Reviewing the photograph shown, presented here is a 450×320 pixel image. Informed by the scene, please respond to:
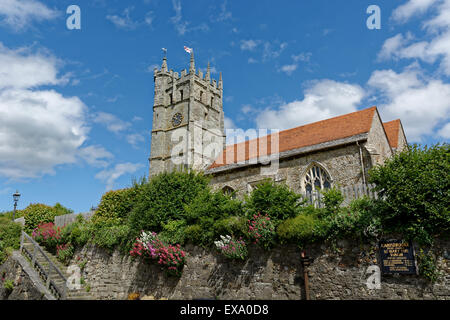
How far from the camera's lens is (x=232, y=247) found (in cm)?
1077

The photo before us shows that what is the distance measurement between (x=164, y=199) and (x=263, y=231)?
215 inches

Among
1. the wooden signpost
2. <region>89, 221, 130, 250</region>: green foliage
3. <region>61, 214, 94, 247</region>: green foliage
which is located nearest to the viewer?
the wooden signpost

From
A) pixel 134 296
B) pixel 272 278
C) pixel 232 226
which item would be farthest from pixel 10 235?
pixel 272 278

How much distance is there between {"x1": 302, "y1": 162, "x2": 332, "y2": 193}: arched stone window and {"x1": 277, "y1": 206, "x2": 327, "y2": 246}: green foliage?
7312 millimetres

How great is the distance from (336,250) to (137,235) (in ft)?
27.9

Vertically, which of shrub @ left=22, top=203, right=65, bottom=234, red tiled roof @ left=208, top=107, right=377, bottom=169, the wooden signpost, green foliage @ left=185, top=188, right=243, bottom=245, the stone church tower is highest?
the stone church tower

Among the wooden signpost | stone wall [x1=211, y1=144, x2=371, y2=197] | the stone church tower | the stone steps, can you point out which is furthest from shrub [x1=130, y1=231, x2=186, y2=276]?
the stone church tower

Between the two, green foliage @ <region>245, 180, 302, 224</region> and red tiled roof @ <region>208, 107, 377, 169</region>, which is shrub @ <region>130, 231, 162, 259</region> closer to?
green foliage @ <region>245, 180, 302, 224</region>

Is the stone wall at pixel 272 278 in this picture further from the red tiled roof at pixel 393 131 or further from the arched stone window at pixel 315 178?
the red tiled roof at pixel 393 131

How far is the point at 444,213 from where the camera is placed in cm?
753

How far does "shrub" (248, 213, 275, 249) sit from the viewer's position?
405 inches

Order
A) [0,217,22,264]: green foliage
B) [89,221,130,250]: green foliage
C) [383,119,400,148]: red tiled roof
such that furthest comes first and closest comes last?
1. [383,119,400,148]: red tiled roof
2. [0,217,22,264]: green foliage
3. [89,221,130,250]: green foliage

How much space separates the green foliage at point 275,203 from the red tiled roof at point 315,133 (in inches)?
308

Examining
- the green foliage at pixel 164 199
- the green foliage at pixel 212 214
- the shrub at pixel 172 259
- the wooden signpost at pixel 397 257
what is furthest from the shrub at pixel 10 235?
the wooden signpost at pixel 397 257
